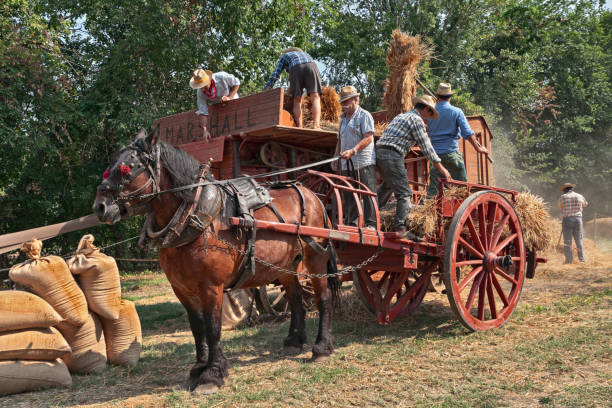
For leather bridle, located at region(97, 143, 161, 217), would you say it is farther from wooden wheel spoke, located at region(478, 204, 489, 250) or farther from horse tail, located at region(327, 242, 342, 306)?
wooden wheel spoke, located at region(478, 204, 489, 250)

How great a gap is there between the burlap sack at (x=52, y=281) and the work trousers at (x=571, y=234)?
1088 centimetres

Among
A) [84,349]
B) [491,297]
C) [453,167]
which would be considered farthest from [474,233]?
[84,349]

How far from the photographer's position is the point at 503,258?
239 inches

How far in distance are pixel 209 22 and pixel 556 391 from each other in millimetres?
10746

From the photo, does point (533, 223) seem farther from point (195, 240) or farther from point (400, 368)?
point (195, 240)

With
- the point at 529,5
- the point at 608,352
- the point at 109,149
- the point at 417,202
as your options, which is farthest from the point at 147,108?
the point at 529,5

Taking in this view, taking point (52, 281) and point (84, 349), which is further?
point (84, 349)

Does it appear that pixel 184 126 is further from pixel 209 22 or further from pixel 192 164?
pixel 209 22

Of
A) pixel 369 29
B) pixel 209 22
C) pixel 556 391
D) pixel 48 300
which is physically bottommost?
pixel 556 391

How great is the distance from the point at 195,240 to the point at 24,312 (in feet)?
5.11

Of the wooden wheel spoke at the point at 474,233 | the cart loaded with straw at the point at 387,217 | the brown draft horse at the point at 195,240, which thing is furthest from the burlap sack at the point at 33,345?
the wooden wheel spoke at the point at 474,233

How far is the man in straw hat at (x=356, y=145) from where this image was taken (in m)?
5.66

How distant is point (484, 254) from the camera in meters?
6.07

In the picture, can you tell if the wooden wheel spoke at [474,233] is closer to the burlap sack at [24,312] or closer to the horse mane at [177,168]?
the horse mane at [177,168]
